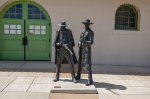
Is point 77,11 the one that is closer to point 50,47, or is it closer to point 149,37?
point 50,47

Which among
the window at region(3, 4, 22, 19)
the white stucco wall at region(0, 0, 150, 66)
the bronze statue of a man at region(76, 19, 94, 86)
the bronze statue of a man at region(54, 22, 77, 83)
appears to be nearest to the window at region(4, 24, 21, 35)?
the window at region(3, 4, 22, 19)

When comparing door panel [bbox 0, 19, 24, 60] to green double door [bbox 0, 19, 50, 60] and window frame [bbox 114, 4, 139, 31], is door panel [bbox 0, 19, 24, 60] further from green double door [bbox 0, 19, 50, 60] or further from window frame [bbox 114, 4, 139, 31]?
window frame [bbox 114, 4, 139, 31]

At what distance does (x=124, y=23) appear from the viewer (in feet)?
38.4

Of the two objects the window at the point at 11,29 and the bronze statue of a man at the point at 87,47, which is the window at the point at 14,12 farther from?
the bronze statue of a man at the point at 87,47

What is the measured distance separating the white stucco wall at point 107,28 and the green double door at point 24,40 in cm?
66

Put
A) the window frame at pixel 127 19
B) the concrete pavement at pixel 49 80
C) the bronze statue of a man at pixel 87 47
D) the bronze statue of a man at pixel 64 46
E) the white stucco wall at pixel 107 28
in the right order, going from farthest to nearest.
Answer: the window frame at pixel 127 19 → the white stucco wall at pixel 107 28 → the bronze statue of a man at pixel 64 46 → the bronze statue of a man at pixel 87 47 → the concrete pavement at pixel 49 80

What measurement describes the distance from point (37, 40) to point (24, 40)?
Answer: 570mm

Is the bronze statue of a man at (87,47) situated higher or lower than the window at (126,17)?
lower

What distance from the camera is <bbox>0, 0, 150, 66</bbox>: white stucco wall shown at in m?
11.1

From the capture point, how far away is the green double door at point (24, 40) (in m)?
11.4

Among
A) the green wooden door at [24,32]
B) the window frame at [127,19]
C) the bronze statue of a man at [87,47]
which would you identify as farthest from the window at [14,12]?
the bronze statue of a man at [87,47]

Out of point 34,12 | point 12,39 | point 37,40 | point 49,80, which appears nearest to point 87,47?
point 49,80

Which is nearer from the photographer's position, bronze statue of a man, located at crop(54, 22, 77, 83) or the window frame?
bronze statue of a man, located at crop(54, 22, 77, 83)

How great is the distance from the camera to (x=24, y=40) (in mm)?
11453
